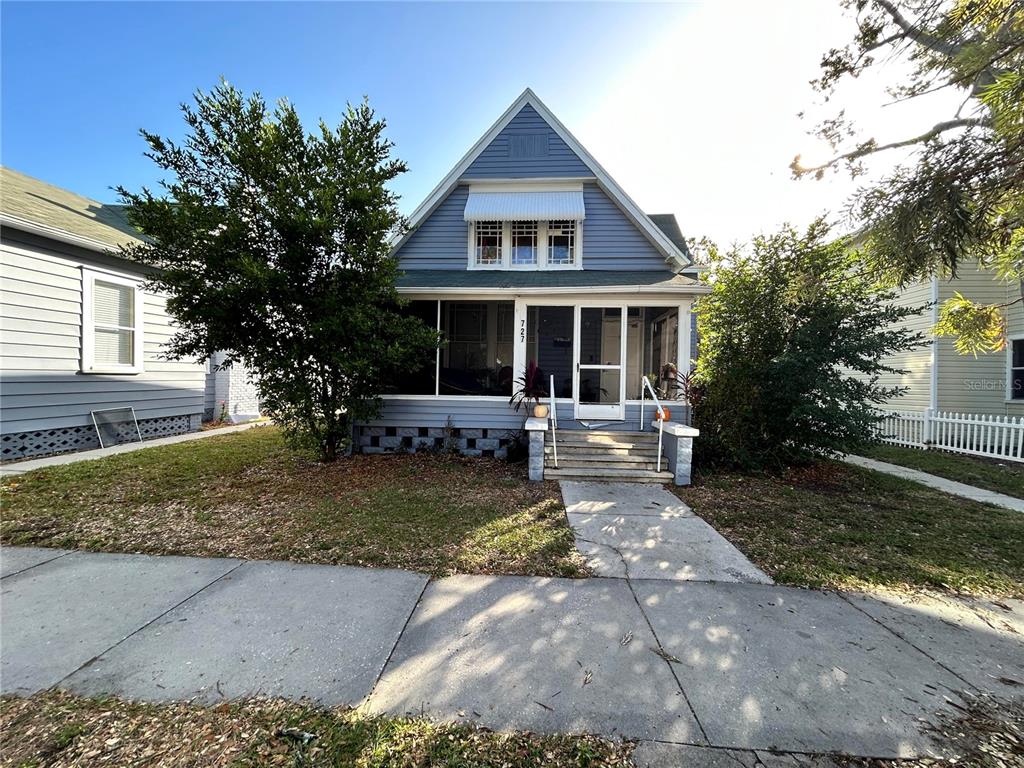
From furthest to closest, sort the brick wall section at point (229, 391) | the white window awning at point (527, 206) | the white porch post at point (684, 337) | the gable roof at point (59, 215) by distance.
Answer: the brick wall section at point (229, 391) → the white window awning at point (527, 206) → the white porch post at point (684, 337) → the gable roof at point (59, 215)

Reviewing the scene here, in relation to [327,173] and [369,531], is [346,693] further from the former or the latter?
[327,173]

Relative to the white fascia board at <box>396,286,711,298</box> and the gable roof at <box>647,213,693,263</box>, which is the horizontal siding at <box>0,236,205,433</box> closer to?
the white fascia board at <box>396,286,711,298</box>

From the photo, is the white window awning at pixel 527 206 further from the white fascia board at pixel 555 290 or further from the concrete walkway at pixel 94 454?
the concrete walkway at pixel 94 454

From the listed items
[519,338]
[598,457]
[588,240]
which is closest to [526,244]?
[588,240]

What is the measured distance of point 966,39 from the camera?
421 cm

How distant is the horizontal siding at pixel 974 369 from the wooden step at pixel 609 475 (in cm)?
1064

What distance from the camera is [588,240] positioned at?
952 centimetres

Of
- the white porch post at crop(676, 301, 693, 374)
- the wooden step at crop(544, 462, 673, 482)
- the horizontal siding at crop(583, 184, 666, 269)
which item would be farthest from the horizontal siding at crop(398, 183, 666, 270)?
the wooden step at crop(544, 462, 673, 482)

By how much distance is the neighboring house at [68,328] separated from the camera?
671 centimetres

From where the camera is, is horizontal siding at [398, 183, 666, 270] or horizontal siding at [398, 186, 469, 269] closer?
horizontal siding at [398, 183, 666, 270]

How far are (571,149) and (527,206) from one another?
185cm

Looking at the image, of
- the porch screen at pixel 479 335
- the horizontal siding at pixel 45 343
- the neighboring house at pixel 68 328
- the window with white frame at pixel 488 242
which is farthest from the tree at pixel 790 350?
the neighboring house at pixel 68 328

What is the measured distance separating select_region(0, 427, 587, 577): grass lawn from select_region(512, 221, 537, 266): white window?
515 cm

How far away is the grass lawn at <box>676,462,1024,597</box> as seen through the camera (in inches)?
138
